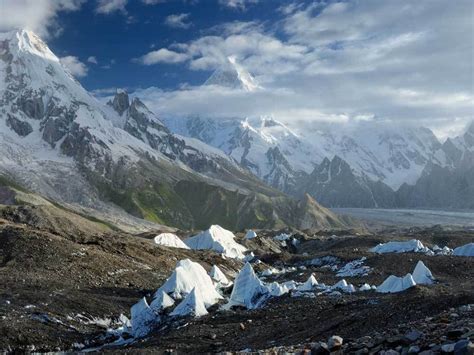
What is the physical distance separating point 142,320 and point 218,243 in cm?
8763

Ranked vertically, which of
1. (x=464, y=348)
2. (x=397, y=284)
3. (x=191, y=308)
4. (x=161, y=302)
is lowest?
(x=397, y=284)

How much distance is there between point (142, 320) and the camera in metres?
51.9

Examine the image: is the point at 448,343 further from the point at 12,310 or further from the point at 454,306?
the point at 12,310

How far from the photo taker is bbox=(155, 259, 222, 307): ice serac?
59.2m

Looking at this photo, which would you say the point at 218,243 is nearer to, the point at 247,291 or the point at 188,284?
the point at 188,284

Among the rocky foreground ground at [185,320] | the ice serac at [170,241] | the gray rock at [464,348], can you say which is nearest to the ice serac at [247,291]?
the rocky foreground ground at [185,320]

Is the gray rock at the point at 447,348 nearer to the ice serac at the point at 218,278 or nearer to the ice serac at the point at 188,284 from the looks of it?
the ice serac at the point at 188,284

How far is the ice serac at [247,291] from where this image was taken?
57.4m

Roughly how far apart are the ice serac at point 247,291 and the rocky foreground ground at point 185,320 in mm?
2036

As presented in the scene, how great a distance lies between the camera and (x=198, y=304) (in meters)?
53.6

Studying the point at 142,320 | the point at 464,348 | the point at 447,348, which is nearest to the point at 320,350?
the point at 447,348

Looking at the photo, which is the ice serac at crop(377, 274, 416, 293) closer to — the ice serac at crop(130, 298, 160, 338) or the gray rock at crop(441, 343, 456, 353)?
the ice serac at crop(130, 298, 160, 338)

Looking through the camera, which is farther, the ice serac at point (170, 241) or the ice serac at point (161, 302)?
the ice serac at point (170, 241)

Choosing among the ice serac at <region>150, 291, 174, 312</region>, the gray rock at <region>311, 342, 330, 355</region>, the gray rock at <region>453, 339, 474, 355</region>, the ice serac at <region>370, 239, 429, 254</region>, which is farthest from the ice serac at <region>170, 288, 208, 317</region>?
the ice serac at <region>370, 239, 429, 254</region>
